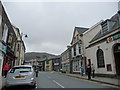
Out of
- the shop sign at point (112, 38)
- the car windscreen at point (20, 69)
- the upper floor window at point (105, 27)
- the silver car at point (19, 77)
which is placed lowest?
the silver car at point (19, 77)

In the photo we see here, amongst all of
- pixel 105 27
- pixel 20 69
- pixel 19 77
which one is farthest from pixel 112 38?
pixel 19 77

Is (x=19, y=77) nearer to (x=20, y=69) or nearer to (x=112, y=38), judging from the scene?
(x=20, y=69)

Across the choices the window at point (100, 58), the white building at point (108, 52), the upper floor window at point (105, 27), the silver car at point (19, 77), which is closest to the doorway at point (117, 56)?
the white building at point (108, 52)

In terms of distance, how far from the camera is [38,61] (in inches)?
2771

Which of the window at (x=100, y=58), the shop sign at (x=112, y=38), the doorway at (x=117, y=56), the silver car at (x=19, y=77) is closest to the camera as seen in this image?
the silver car at (x=19, y=77)

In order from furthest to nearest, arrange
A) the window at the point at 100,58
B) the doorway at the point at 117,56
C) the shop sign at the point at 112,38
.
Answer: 1. the window at the point at 100,58
2. the doorway at the point at 117,56
3. the shop sign at the point at 112,38

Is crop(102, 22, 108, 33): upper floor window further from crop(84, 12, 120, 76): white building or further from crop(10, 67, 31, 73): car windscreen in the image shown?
crop(10, 67, 31, 73): car windscreen

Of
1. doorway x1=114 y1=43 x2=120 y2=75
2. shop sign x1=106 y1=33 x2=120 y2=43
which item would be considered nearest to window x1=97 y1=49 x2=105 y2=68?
shop sign x1=106 y1=33 x2=120 y2=43

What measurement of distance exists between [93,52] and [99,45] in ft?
6.61

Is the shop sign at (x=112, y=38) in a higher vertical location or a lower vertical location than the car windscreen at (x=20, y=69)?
higher

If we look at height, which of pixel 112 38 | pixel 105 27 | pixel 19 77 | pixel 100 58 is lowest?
pixel 19 77

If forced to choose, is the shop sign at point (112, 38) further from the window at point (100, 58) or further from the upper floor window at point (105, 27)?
the upper floor window at point (105, 27)

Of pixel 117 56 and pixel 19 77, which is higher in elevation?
pixel 117 56

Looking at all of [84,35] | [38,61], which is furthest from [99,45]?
[38,61]
